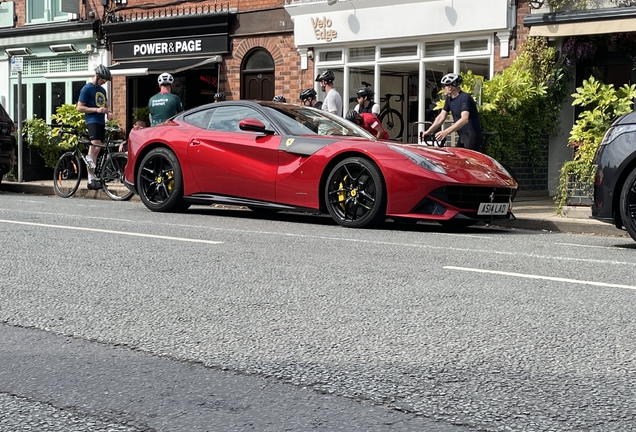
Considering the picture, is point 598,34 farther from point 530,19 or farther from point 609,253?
point 609,253

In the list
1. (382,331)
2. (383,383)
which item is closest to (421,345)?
(382,331)

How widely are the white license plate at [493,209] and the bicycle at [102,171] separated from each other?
6490 millimetres

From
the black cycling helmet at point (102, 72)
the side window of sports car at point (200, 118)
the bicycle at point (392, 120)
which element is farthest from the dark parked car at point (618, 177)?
the bicycle at point (392, 120)

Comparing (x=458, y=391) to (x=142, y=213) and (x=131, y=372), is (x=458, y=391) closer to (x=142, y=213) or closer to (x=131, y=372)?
(x=131, y=372)

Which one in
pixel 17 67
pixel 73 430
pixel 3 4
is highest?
pixel 3 4

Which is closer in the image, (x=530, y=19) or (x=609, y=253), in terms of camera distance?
(x=609, y=253)

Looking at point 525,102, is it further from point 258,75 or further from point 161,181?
point 258,75

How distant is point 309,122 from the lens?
11758 mm

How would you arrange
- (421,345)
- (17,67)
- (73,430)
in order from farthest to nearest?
(17,67) < (421,345) < (73,430)

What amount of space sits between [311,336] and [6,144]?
13760 mm

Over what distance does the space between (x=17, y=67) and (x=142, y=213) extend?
25.4ft

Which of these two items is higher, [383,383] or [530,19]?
[530,19]

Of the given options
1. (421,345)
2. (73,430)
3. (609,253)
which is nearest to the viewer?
(73,430)

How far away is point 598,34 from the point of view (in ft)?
54.9
